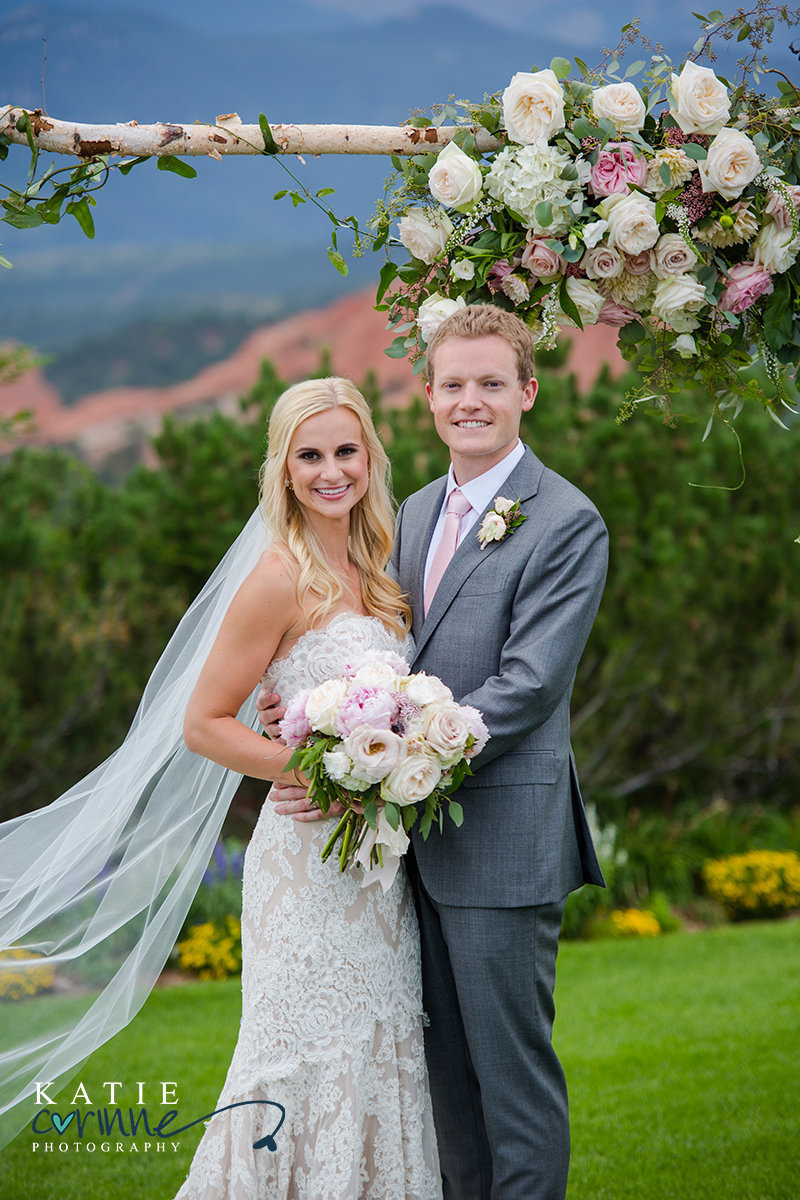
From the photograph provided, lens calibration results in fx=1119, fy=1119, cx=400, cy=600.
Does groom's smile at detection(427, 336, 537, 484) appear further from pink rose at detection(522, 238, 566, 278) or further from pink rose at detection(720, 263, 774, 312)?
pink rose at detection(720, 263, 774, 312)

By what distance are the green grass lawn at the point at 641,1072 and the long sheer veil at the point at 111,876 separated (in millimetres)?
1144

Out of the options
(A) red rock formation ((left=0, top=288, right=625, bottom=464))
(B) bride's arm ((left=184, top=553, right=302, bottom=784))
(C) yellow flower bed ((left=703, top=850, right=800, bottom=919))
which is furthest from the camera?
(A) red rock formation ((left=0, top=288, right=625, bottom=464))

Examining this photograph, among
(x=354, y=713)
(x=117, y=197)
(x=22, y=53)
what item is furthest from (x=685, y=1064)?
(x=117, y=197)

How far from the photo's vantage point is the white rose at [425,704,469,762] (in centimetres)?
249

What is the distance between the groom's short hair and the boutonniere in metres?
0.36

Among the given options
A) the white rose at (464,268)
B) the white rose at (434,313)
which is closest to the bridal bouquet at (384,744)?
the white rose at (434,313)

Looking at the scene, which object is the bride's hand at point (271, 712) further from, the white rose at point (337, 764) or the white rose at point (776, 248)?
the white rose at point (776, 248)

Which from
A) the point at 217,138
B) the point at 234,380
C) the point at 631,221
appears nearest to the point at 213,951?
the point at 217,138

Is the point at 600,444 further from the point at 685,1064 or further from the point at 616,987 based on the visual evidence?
Answer: the point at 685,1064

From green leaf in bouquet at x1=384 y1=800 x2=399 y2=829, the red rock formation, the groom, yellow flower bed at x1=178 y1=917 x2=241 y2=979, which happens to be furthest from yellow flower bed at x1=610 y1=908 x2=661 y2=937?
the red rock formation

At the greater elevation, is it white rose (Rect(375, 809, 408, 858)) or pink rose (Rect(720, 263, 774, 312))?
pink rose (Rect(720, 263, 774, 312))

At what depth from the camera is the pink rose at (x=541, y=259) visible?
3.13m

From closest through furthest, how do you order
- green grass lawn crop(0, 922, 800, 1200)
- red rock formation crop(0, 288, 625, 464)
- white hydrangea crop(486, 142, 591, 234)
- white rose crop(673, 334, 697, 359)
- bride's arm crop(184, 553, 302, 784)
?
bride's arm crop(184, 553, 302, 784), white hydrangea crop(486, 142, 591, 234), white rose crop(673, 334, 697, 359), green grass lawn crop(0, 922, 800, 1200), red rock formation crop(0, 288, 625, 464)

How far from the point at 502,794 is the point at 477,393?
108cm
